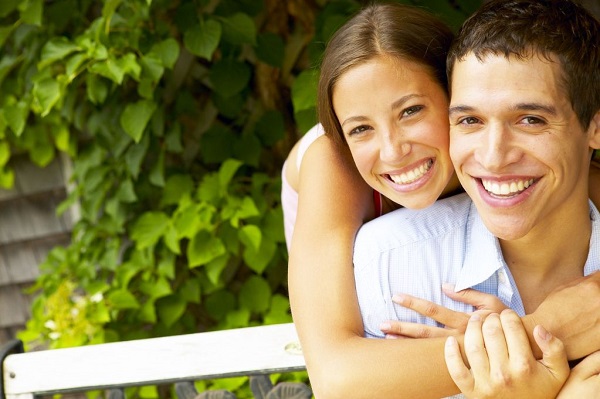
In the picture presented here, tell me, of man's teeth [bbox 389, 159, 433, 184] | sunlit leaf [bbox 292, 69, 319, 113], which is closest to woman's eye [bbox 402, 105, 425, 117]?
man's teeth [bbox 389, 159, 433, 184]

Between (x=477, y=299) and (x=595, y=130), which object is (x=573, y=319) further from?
(x=595, y=130)

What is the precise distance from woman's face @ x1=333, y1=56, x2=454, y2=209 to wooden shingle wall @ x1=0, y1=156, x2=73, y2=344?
1.99 meters

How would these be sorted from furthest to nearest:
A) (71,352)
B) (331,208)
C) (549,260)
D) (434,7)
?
(434,7), (71,352), (331,208), (549,260)

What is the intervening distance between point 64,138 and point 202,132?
520 mm

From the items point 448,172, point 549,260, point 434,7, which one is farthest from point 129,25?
point 549,260

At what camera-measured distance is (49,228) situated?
11.7ft

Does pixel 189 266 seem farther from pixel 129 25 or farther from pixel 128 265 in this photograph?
pixel 129 25

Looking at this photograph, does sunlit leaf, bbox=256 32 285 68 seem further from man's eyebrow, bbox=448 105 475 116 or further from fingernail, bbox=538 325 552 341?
fingernail, bbox=538 325 552 341

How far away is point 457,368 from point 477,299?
0.60 ft

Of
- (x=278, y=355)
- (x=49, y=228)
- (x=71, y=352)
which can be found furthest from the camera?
(x=49, y=228)

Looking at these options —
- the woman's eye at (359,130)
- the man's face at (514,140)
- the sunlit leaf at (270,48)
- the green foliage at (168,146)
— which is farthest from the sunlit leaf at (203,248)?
the man's face at (514,140)

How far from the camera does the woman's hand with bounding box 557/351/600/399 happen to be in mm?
1526

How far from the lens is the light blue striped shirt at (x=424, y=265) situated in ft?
5.54

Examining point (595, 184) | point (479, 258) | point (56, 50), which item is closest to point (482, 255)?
point (479, 258)
